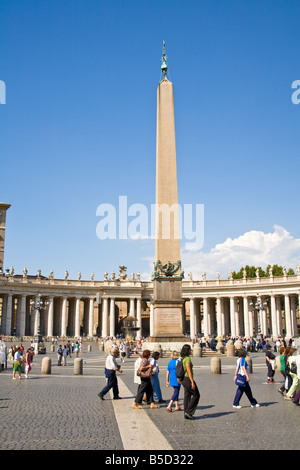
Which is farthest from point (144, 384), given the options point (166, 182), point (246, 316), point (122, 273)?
point (122, 273)

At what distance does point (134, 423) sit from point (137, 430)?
74 cm

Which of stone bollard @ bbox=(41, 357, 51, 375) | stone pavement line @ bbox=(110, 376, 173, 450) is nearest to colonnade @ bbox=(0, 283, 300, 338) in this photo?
stone bollard @ bbox=(41, 357, 51, 375)

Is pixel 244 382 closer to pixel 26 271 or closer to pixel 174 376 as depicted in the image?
pixel 174 376

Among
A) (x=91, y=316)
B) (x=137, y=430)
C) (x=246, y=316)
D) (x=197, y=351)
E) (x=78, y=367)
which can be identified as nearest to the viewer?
(x=137, y=430)

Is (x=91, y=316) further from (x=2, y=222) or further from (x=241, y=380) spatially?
(x=241, y=380)

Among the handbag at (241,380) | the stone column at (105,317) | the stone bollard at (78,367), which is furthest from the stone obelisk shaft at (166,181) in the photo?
the stone column at (105,317)

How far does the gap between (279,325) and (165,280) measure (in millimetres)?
48108

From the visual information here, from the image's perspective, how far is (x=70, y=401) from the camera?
40.4ft

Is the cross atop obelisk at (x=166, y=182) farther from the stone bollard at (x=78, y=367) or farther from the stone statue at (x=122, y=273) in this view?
the stone statue at (x=122, y=273)

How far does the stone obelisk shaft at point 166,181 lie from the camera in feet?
91.1

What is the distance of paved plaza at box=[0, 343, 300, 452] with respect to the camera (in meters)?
7.18

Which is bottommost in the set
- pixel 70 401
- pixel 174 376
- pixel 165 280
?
pixel 70 401

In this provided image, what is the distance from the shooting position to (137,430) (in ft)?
26.8
